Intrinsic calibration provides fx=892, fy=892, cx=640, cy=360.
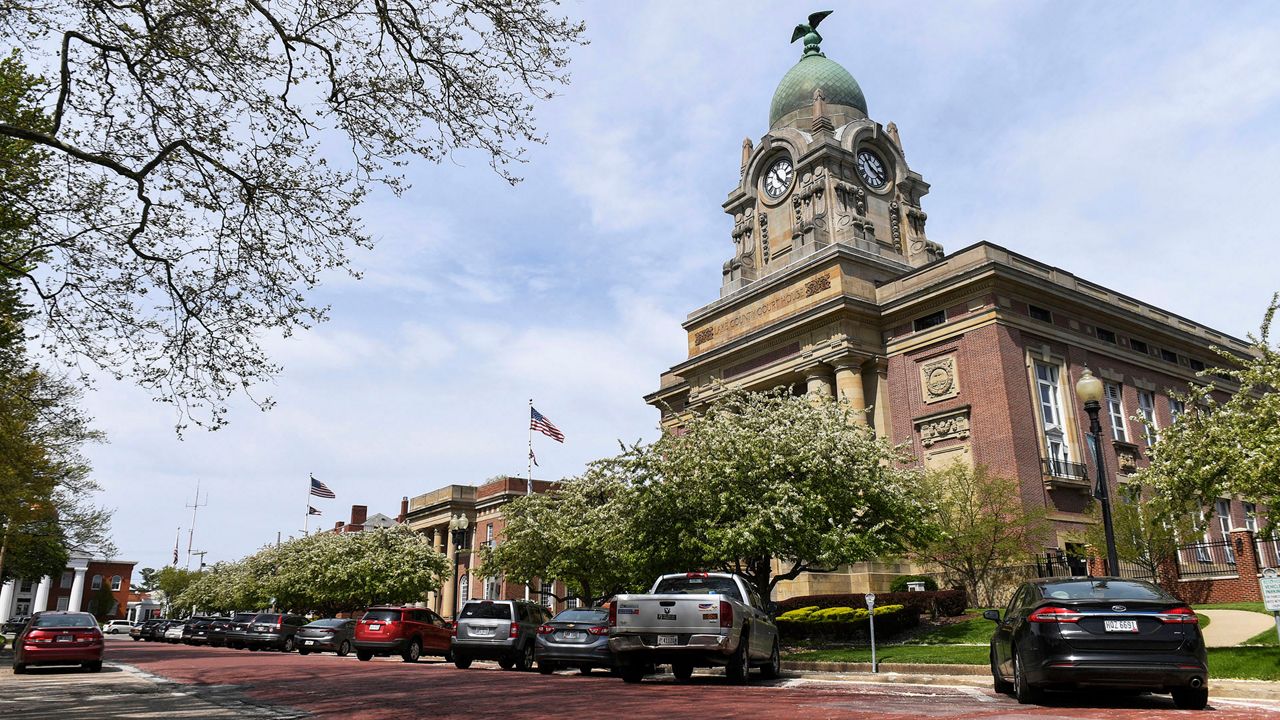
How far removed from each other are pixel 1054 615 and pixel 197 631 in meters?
48.4

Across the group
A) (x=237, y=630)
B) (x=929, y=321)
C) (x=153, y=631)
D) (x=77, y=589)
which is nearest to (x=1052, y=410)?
(x=929, y=321)

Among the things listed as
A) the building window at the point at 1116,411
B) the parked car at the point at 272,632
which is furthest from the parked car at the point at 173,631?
the building window at the point at 1116,411

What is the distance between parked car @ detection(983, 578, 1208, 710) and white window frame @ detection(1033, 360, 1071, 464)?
2636cm

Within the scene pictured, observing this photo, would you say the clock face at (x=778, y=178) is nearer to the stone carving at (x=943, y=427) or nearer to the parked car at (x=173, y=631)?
the stone carving at (x=943, y=427)

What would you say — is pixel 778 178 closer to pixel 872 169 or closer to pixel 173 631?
pixel 872 169

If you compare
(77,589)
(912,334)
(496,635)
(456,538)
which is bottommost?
(496,635)

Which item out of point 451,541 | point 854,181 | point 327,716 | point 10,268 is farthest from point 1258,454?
point 451,541

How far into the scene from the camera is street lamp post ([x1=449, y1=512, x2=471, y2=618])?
60.4m

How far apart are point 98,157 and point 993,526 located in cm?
2636

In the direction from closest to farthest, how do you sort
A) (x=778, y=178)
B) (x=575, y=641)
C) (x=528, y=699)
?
(x=528, y=699)
(x=575, y=641)
(x=778, y=178)

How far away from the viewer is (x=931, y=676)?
15555mm

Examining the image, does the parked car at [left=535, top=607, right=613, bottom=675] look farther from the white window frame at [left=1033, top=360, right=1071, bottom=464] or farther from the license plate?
the white window frame at [left=1033, top=360, right=1071, bottom=464]

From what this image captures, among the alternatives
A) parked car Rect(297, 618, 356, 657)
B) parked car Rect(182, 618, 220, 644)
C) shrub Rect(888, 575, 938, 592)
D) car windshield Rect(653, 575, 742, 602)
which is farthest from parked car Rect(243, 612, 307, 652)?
car windshield Rect(653, 575, 742, 602)

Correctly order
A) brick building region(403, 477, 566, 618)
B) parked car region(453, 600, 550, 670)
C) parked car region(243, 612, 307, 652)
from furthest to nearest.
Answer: brick building region(403, 477, 566, 618) < parked car region(243, 612, 307, 652) < parked car region(453, 600, 550, 670)
